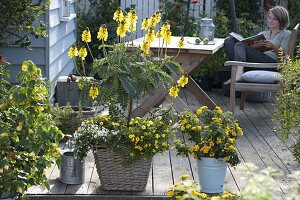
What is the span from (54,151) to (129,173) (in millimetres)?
698

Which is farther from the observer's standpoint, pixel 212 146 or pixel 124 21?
pixel 212 146

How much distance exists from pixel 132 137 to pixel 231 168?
4.07ft

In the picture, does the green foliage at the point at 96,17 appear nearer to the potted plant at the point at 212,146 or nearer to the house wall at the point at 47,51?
the house wall at the point at 47,51

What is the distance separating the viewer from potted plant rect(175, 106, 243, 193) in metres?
4.48

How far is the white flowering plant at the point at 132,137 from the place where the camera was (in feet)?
14.3

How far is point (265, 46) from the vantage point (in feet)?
23.2

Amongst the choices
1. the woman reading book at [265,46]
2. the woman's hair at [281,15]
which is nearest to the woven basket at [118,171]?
the woman reading book at [265,46]

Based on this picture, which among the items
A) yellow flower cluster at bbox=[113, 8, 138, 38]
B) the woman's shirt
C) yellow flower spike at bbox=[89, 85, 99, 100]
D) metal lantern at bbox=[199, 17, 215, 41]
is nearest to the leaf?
yellow flower spike at bbox=[89, 85, 99, 100]

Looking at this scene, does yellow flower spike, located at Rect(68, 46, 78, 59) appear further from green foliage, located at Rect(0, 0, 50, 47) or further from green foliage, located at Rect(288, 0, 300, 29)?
green foliage, located at Rect(288, 0, 300, 29)

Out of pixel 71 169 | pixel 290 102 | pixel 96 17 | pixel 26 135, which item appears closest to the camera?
pixel 26 135

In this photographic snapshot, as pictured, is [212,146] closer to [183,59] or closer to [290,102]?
[290,102]

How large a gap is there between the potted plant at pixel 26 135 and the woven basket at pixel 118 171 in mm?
547

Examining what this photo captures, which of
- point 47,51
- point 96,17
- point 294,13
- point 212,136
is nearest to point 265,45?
point 294,13

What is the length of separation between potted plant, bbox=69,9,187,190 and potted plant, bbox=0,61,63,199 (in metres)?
0.49
